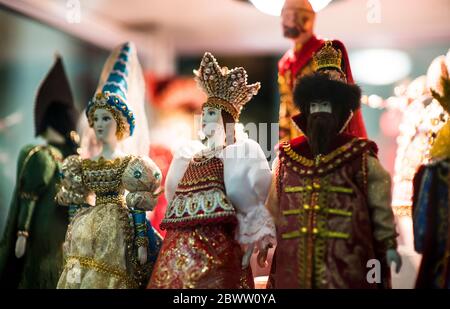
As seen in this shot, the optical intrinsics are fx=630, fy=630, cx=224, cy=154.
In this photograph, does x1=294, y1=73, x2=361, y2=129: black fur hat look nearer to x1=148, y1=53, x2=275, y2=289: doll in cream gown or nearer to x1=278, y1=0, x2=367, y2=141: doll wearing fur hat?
x1=148, y1=53, x2=275, y2=289: doll in cream gown

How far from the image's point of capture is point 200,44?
8016mm

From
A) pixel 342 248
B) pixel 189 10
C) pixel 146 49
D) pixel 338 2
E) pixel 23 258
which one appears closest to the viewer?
pixel 342 248

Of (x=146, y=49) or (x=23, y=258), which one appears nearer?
(x=23, y=258)

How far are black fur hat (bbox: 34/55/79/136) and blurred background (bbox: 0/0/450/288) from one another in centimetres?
131

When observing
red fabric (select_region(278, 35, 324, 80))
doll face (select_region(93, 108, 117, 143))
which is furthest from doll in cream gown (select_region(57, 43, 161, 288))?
red fabric (select_region(278, 35, 324, 80))

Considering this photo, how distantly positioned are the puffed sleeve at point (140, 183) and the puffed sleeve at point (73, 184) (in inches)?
10.6

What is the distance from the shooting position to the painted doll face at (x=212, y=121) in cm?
321

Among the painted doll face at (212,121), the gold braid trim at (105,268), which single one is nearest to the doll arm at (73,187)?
the gold braid trim at (105,268)

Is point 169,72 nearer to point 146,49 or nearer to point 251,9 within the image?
point 146,49

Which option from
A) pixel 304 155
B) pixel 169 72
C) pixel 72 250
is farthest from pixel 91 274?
pixel 169 72

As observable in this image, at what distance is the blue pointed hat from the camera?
11.4ft

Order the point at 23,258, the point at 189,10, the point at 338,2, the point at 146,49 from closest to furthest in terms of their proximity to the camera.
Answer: the point at 23,258 < the point at 338,2 < the point at 189,10 < the point at 146,49

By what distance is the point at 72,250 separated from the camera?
10.8ft
